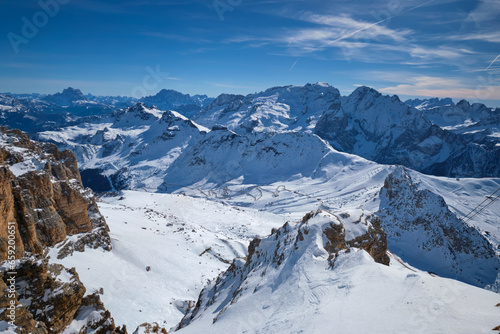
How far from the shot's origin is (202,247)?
5512cm

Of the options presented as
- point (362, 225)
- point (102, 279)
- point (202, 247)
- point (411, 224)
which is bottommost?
point (411, 224)

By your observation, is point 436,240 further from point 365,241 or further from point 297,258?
point 297,258

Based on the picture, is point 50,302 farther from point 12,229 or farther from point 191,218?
point 191,218

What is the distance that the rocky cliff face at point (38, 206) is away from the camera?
2409 cm

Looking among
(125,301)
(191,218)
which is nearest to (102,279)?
(125,301)

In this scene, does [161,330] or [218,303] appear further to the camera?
[218,303]

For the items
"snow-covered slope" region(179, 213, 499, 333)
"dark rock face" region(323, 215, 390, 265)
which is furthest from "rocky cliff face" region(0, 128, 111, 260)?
"dark rock face" region(323, 215, 390, 265)

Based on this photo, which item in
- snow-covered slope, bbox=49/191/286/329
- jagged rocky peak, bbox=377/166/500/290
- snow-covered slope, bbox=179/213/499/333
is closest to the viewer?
snow-covered slope, bbox=179/213/499/333

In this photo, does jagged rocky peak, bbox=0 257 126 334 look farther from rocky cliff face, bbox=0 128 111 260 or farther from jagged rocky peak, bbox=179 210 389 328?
Answer: jagged rocky peak, bbox=179 210 389 328

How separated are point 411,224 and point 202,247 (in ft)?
235

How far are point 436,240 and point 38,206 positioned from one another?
101 metres

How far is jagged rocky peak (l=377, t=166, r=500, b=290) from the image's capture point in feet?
241

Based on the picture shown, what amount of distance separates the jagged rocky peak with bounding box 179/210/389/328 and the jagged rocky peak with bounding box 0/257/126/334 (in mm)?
9903

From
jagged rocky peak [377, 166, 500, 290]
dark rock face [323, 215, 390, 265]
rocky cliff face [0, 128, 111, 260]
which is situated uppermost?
rocky cliff face [0, 128, 111, 260]
